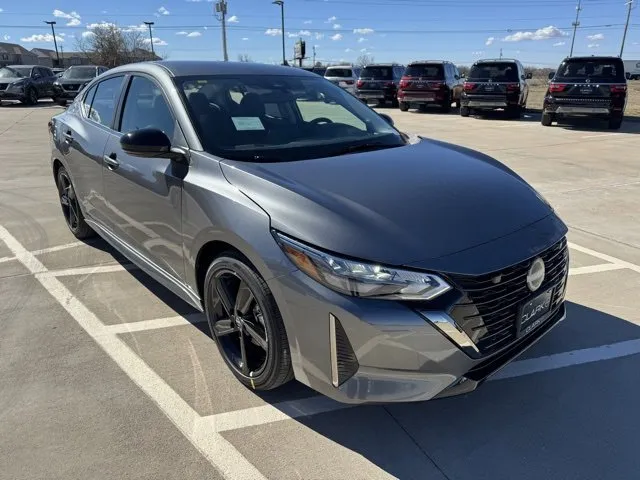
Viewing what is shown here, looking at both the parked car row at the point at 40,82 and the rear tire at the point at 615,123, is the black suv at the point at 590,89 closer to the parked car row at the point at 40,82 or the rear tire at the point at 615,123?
the rear tire at the point at 615,123

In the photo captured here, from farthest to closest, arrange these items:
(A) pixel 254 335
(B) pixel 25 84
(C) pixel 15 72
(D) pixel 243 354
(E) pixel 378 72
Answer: (C) pixel 15 72 < (B) pixel 25 84 < (E) pixel 378 72 < (D) pixel 243 354 < (A) pixel 254 335

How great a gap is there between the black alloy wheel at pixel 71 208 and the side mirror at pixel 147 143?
2.26 metres

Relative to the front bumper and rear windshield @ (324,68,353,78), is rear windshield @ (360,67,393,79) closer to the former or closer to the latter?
rear windshield @ (324,68,353,78)

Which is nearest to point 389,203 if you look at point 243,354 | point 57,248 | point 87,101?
point 243,354

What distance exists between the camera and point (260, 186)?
101 inches

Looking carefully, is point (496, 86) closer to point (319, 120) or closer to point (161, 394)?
point (319, 120)

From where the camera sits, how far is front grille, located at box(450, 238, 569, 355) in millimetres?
2172

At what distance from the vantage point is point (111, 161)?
3.76 metres

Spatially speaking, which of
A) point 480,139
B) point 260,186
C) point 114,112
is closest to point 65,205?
point 114,112

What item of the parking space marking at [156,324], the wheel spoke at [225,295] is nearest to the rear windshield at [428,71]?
the parking space marking at [156,324]

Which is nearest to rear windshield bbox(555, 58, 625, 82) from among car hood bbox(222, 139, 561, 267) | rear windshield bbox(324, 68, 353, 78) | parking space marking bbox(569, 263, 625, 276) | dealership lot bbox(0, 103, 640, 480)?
parking space marking bbox(569, 263, 625, 276)

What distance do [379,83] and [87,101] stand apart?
64.4ft

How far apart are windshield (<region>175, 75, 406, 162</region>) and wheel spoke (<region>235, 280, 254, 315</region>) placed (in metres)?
0.73

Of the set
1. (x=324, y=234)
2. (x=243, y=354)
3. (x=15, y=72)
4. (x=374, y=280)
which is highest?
(x=15, y=72)
